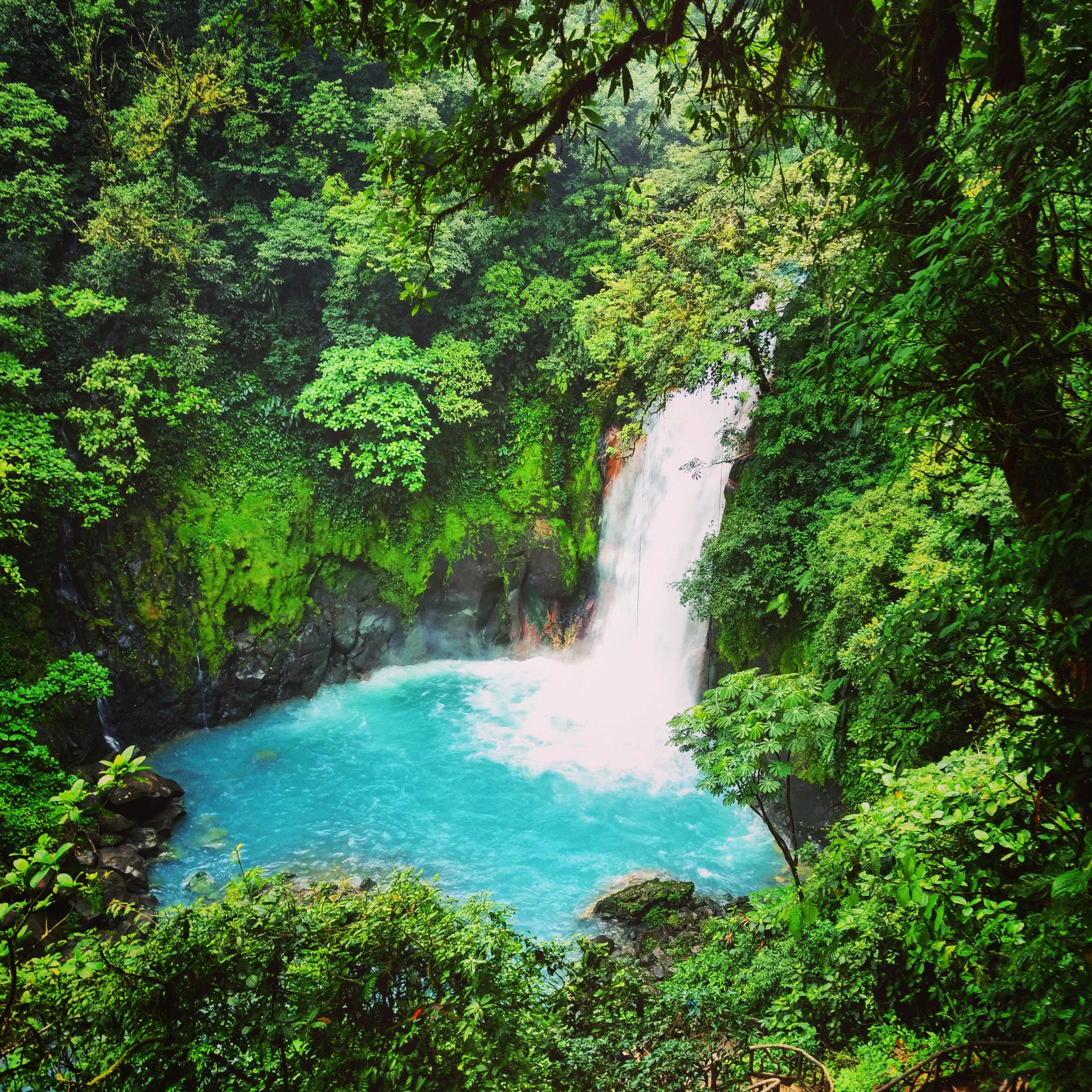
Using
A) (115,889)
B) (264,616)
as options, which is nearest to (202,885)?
(115,889)

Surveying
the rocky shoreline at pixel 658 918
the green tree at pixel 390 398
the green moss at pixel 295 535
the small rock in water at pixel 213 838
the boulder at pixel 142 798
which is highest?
the green tree at pixel 390 398

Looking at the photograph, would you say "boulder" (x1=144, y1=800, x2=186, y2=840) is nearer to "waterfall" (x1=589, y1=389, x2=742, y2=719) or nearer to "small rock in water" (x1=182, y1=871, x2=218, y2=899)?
"small rock in water" (x1=182, y1=871, x2=218, y2=899)

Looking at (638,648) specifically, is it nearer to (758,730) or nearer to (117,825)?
(758,730)

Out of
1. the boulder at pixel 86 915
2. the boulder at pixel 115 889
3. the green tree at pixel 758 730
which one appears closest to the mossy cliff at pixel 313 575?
the boulder at pixel 115 889

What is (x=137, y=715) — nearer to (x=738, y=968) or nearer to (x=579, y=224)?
(x=738, y=968)

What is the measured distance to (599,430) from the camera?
1339 centimetres

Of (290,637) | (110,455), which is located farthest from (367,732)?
(110,455)

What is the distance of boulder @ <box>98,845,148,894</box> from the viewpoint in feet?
25.0

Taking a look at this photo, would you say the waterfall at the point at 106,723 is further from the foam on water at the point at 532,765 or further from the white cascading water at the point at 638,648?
the white cascading water at the point at 638,648

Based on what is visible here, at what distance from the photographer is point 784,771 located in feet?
14.6

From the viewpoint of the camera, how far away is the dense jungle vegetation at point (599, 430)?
5.87ft

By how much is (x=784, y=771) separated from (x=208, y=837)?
26.3 feet

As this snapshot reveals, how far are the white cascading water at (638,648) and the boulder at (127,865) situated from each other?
502 cm

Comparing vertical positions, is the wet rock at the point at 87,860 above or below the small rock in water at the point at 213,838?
above
